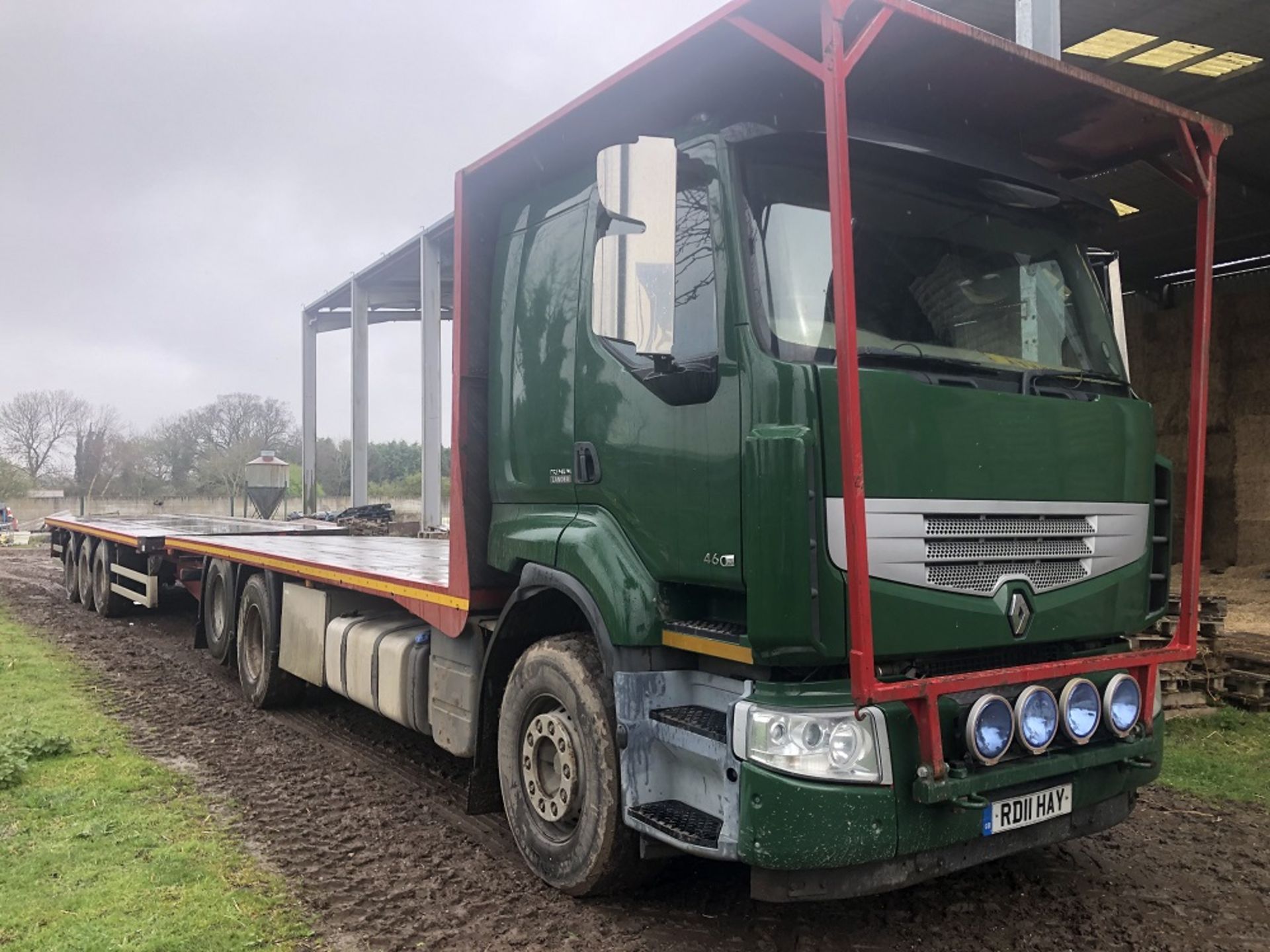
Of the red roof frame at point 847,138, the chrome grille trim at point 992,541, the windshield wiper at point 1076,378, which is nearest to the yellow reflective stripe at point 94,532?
the red roof frame at point 847,138

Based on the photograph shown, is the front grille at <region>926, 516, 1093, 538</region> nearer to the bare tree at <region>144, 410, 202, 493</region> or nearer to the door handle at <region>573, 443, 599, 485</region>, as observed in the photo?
the door handle at <region>573, 443, 599, 485</region>

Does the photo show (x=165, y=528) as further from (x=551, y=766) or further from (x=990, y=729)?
(x=990, y=729)

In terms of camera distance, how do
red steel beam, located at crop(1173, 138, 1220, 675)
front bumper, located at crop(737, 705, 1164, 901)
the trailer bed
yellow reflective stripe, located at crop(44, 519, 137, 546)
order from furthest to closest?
1. yellow reflective stripe, located at crop(44, 519, 137, 546)
2. the trailer bed
3. red steel beam, located at crop(1173, 138, 1220, 675)
4. front bumper, located at crop(737, 705, 1164, 901)

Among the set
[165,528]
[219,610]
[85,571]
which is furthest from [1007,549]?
[85,571]

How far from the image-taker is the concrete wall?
16844 millimetres

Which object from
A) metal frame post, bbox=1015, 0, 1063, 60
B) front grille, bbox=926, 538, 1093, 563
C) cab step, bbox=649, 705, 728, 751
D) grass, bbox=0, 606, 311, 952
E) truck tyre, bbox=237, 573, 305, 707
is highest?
metal frame post, bbox=1015, 0, 1063, 60

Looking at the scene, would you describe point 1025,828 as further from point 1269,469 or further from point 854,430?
point 1269,469

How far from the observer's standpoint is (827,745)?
10.1ft

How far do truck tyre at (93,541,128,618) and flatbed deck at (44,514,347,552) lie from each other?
22cm

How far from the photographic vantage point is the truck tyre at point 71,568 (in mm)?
14668

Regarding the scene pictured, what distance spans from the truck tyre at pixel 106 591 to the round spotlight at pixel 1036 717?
11.9 meters

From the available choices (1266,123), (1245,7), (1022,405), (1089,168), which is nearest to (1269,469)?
(1266,123)

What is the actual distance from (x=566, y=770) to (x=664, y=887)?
67cm

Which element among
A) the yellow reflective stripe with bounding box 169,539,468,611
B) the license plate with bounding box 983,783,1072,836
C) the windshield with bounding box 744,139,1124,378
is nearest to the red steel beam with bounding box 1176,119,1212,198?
the windshield with bounding box 744,139,1124,378
